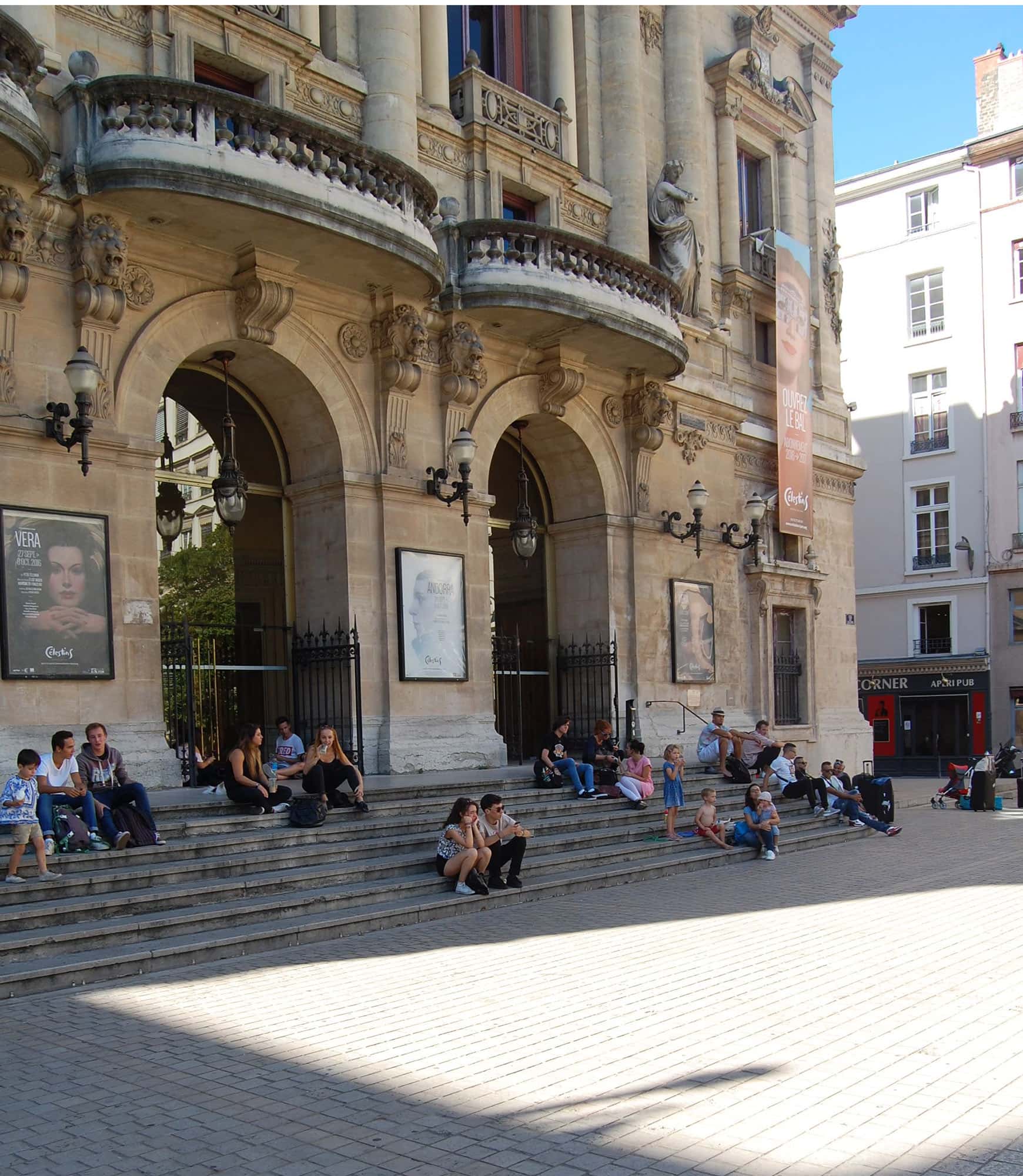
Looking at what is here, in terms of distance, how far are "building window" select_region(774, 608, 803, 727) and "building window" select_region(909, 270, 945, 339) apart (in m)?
21.5

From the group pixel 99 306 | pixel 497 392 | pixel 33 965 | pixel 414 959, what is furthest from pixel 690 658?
pixel 33 965

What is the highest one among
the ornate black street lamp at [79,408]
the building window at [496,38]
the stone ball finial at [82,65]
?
the building window at [496,38]

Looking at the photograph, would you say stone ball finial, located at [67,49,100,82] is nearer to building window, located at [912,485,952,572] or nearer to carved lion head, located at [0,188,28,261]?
carved lion head, located at [0,188,28,261]

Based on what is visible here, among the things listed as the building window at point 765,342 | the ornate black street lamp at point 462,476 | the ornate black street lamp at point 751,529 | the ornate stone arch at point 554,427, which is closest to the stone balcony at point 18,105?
the ornate black street lamp at point 462,476

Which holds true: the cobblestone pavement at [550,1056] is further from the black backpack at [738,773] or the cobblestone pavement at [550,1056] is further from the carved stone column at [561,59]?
the carved stone column at [561,59]

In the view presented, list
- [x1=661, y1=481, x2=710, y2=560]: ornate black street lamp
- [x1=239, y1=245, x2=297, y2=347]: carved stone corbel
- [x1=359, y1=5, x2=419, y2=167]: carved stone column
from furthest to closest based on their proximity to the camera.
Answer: [x1=661, y1=481, x2=710, y2=560]: ornate black street lamp < [x1=359, y1=5, x2=419, y2=167]: carved stone column < [x1=239, y1=245, x2=297, y2=347]: carved stone corbel

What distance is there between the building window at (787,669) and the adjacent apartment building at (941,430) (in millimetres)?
16473

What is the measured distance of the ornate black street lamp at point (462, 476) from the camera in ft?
58.8

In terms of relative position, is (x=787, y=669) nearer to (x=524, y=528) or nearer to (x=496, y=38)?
(x=524, y=528)

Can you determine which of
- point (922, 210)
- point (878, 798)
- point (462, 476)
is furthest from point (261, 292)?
point (922, 210)

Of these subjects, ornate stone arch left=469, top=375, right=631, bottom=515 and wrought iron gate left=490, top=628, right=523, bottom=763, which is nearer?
ornate stone arch left=469, top=375, right=631, bottom=515

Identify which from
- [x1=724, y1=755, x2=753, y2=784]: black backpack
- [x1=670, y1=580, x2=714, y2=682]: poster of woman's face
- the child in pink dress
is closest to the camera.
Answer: the child in pink dress

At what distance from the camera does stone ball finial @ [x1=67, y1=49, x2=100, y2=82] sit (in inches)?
574

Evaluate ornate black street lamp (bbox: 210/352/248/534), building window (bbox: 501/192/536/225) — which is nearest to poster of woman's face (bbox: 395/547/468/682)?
ornate black street lamp (bbox: 210/352/248/534)
